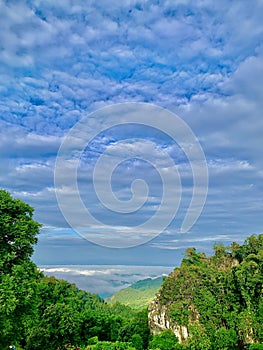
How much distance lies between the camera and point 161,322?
107 ft

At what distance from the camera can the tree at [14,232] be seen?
16.7 metres

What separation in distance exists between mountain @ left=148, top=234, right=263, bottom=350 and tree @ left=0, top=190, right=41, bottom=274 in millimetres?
15818

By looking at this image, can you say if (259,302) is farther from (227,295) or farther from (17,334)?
(17,334)

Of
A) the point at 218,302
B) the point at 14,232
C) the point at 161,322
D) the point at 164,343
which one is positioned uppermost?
the point at 14,232

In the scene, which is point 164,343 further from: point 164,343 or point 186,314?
point 186,314

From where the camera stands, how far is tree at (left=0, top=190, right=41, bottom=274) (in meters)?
16.7

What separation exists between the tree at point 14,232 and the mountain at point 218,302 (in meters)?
15.8

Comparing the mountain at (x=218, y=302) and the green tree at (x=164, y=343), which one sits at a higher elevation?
the mountain at (x=218, y=302)

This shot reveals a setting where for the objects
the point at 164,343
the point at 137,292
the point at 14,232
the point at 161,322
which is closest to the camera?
the point at 14,232

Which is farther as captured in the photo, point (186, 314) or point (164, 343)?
point (186, 314)

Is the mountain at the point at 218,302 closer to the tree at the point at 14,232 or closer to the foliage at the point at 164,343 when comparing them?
the foliage at the point at 164,343

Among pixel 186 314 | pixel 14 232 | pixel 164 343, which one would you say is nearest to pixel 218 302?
pixel 186 314

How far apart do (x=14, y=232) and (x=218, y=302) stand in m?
19.5

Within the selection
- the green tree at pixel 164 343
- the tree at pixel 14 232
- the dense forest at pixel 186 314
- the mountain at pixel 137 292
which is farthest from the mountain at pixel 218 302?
the mountain at pixel 137 292
